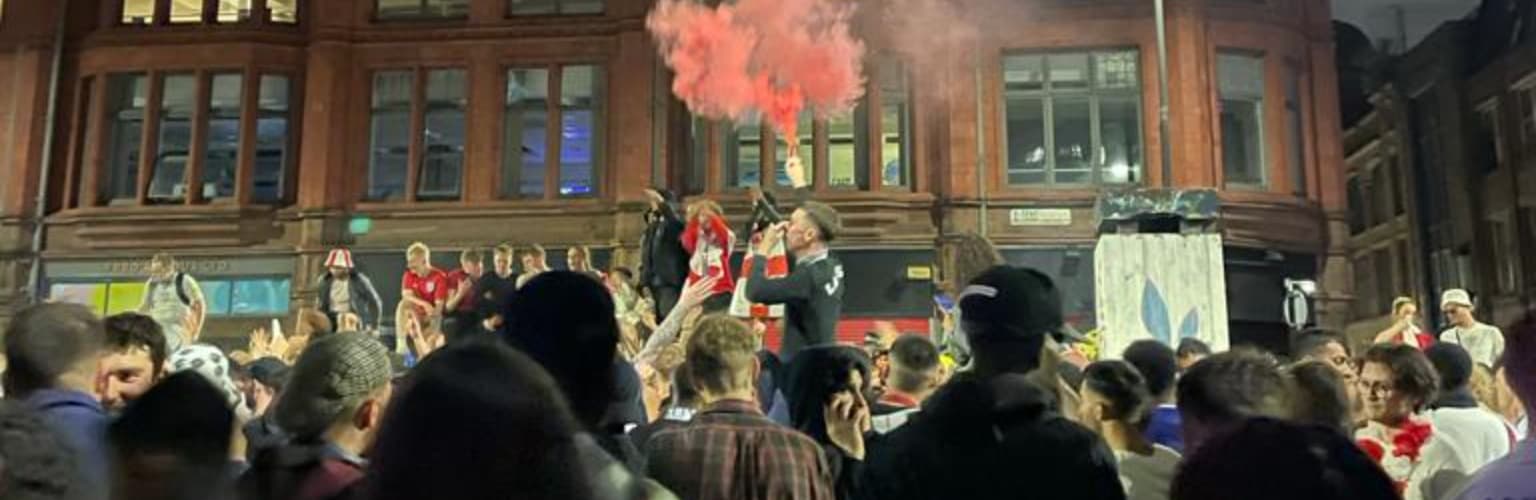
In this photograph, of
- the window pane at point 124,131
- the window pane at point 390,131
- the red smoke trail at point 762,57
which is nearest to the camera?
the red smoke trail at point 762,57

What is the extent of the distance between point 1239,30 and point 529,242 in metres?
13.9

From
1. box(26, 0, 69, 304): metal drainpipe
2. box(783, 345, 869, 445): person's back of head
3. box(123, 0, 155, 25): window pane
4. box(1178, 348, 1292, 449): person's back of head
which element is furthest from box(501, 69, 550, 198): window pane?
box(1178, 348, 1292, 449): person's back of head

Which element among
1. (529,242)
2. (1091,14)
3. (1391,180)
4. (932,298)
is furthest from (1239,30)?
(1391,180)

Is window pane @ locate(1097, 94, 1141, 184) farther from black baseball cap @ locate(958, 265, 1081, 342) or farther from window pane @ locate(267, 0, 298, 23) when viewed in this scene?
black baseball cap @ locate(958, 265, 1081, 342)

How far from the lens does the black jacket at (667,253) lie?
450 inches

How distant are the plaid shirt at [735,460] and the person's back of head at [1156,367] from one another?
68.8 inches

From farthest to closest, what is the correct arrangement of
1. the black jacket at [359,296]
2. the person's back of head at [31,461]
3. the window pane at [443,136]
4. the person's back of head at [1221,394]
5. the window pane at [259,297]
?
the window pane at [443,136]
the window pane at [259,297]
the black jacket at [359,296]
the person's back of head at [1221,394]
the person's back of head at [31,461]

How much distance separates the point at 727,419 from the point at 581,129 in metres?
19.3

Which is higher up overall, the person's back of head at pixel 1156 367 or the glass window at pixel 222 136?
the glass window at pixel 222 136

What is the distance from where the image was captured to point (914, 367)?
529cm

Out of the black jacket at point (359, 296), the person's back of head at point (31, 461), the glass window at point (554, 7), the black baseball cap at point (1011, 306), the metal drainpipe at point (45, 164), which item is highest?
the glass window at point (554, 7)

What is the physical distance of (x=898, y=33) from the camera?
22.0 m

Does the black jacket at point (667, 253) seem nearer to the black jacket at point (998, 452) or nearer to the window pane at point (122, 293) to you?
the black jacket at point (998, 452)

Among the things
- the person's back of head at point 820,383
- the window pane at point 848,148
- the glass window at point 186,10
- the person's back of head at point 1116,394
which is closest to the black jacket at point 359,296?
the window pane at point 848,148
